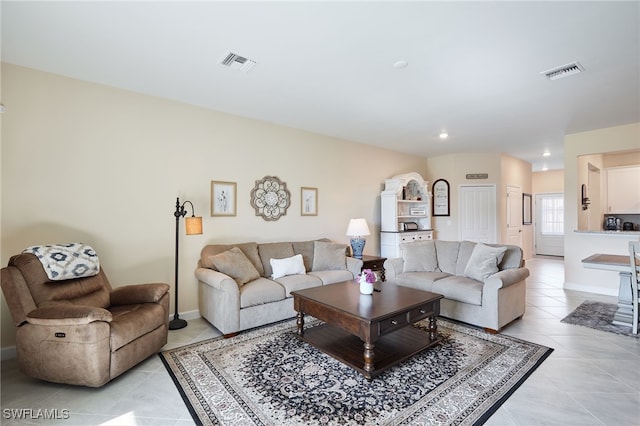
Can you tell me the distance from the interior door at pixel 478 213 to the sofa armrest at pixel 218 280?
224 inches

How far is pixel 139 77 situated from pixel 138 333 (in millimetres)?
2520

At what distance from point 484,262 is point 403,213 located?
9.74ft

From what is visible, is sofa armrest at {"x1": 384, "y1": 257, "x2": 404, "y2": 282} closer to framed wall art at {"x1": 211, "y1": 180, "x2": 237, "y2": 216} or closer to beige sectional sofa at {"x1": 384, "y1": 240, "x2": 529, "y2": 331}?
beige sectional sofa at {"x1": 384, "y1": 240, "x2": 529, "y2": 331}

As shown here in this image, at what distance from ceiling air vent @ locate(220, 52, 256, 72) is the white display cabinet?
3931 mm

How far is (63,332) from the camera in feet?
7.20

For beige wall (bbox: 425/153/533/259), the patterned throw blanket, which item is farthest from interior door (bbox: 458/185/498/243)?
the patterned throw blanket

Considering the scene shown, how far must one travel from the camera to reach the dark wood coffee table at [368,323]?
7.80ft

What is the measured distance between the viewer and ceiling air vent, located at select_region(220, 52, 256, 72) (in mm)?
2703

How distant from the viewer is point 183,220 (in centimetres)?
379

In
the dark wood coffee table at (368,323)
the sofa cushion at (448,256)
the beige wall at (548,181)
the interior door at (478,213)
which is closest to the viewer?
the dark wood coffee table at (368,323)

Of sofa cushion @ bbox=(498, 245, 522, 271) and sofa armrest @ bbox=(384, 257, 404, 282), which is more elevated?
sofa cushion @ bbox=(498, 245, 522, 271)

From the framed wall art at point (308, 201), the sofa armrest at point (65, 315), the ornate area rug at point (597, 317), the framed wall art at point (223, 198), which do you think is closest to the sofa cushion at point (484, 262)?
the ornate area rug at point (597, 317)

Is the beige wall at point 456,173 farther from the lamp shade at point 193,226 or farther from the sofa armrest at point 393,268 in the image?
the lamp shade at point 193,226

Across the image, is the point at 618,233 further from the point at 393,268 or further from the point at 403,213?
the point at 393,268
